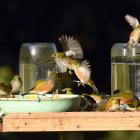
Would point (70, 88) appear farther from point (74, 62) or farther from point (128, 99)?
point (128, 99)

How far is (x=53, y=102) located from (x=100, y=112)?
0.24 metres

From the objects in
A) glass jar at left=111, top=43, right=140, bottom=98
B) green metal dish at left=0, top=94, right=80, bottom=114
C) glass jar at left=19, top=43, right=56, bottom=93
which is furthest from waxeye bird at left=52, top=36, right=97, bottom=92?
glass jar at left=19, top=43, right=56, bottom=93

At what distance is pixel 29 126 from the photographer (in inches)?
204

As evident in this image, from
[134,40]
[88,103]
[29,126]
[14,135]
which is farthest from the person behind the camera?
[14,135]

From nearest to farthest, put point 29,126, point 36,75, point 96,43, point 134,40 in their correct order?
point 29,126 < point 134,40 < point 36,75 < point 96,43

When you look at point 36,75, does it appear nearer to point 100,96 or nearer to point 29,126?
point 100,96

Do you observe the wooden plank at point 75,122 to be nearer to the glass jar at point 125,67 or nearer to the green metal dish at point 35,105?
the green metal dish at point 35,105

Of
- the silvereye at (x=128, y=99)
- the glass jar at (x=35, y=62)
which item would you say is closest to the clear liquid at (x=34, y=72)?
the glass jar at (x=35, y=62)

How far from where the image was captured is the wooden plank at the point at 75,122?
5.16 m

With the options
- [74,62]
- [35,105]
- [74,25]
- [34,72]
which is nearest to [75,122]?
[35,105]

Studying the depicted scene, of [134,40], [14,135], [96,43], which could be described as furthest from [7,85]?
[96,43]

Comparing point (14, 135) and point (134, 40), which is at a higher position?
point (134, 40)

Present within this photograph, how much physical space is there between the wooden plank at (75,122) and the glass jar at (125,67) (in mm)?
1583

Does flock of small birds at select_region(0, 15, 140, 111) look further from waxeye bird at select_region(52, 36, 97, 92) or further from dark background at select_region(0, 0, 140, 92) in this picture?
dark background at select_region(0, 0, 140, 92)
